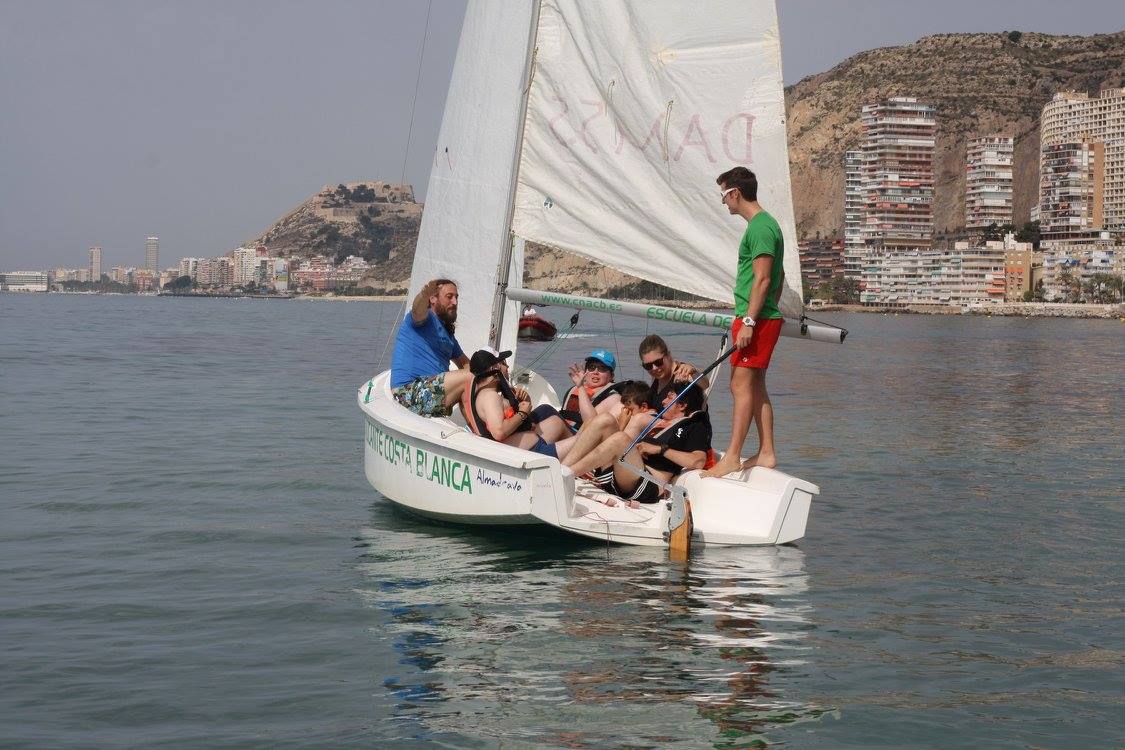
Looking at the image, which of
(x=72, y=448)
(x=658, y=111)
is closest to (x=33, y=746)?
(x=658, y=111)

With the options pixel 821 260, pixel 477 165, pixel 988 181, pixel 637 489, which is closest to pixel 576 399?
pixel 637 489

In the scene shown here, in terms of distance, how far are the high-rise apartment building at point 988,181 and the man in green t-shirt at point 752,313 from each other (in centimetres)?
18257

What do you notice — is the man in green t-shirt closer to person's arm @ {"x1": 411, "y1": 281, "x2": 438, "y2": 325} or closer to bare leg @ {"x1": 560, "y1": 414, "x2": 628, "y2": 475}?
bare leg @ {"x1": 560, "y1": 414, "x2": 628, "y2": 475}

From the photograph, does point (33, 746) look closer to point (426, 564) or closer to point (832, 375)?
point (426, 564)

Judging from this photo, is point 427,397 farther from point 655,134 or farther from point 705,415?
point 655,134

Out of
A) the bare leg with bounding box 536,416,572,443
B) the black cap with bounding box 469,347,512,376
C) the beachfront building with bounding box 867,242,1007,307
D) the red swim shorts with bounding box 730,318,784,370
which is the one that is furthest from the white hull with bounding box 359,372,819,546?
the beachfront building with bounding box 867,242,1007,307

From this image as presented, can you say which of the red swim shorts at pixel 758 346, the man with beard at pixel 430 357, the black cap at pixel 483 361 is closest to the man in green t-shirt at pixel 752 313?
the red swim shorts at pixel 758 346

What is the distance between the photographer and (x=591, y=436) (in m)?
9.38

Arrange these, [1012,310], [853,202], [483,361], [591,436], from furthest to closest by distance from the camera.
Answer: [853,202], [1012,310], [591,436], [483,361]

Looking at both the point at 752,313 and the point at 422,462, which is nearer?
the point at 752,313

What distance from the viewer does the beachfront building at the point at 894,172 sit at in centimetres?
18512

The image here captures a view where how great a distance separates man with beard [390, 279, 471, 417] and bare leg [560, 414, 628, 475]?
3.17 feet

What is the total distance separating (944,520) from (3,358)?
28705 millimetres

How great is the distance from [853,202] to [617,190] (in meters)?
194
